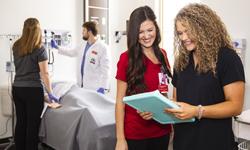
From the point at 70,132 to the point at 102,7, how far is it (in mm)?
2302

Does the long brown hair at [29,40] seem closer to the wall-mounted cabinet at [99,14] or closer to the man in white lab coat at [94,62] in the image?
the man in white lab coat at [94,62]

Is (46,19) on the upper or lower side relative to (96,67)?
upper

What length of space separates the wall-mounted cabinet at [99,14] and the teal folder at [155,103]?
9.96ft

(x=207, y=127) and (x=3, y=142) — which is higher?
(x=207, y=127)

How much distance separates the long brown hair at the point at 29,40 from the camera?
8.95 feet

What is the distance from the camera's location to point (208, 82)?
113cm

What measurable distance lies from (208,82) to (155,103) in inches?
8.5

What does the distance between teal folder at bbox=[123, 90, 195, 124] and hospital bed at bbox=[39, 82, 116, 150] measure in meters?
1.18

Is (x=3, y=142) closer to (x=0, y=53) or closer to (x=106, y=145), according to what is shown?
(x=0, y=53)

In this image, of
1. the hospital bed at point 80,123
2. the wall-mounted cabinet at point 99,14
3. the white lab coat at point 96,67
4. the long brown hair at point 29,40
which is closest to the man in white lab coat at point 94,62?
the white lab coat at point 96,67

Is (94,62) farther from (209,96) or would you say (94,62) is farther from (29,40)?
(209,96)

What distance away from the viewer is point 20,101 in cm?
286

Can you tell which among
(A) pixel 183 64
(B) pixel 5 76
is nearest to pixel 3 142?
(B) pixel 5 76

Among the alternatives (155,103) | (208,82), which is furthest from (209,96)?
(155,103)
